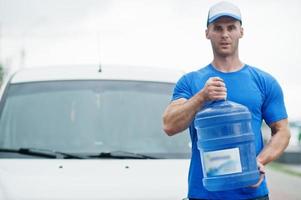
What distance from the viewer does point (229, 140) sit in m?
4.18

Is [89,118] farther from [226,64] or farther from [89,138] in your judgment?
[226,64]

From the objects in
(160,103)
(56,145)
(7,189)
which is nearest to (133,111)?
(160,103)

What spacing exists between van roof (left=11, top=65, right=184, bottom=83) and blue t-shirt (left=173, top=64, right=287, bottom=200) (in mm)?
2214

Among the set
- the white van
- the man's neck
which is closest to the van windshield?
the white van

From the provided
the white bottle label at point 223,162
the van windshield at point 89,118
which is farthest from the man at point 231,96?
the van windshield at point 89,118

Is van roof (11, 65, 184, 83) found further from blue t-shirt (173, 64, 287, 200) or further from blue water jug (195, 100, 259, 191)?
blue water jug (195, 100, 259, 191)

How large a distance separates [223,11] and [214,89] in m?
0.51

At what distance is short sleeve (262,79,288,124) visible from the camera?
14.4 feet

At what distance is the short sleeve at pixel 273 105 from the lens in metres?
4.40

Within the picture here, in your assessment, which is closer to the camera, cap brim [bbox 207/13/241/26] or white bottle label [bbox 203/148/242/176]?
white bottle label [bbox 203/148/242/176]

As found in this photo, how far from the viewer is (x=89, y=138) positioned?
605 cm

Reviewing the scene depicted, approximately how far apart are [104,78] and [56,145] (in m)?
0.81

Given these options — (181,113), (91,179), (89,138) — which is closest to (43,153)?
(89,138)

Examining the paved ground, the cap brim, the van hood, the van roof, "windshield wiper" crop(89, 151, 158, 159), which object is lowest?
the paved ground
